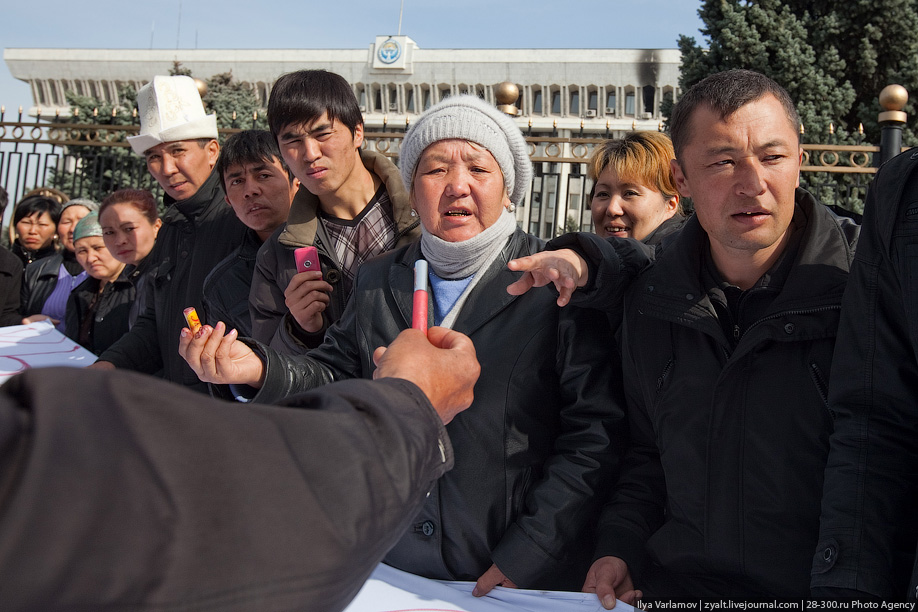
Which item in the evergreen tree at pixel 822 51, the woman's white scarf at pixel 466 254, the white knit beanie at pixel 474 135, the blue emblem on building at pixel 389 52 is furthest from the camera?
the blue emblem on building at pixel 389 52

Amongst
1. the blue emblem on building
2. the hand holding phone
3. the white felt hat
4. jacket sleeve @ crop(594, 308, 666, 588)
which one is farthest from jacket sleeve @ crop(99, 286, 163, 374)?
the blue emblem on building

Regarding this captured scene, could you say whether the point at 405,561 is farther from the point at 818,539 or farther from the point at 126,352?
the point at 126,352

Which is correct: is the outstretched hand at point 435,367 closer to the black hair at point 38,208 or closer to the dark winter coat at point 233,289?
the dark winter coat at point 233,289

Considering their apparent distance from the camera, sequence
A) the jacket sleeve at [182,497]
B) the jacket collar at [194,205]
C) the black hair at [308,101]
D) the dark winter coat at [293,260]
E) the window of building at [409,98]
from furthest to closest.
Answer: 1. the window of building at [409,98]
2. the jacket collar at [194,205]
3. the black hair at [308,101]
4. the dark winter coat at [293,260]
5. the jacket sleeve at [182,497]

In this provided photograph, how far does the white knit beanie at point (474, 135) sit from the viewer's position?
2.32 metres

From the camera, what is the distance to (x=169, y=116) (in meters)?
4.18

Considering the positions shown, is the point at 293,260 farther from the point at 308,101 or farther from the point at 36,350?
the point at 36,350

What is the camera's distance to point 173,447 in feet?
2.26

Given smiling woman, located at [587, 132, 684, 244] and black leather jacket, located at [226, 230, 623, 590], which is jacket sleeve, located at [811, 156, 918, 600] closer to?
black leather jacket, located at [226, 230, 623, 590]

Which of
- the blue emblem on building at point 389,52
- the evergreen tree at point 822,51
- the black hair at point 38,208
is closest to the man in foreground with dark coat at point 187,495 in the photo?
the black hair at point 38,208

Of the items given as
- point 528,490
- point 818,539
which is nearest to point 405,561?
point 528,490

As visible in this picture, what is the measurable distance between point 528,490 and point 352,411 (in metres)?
1.22

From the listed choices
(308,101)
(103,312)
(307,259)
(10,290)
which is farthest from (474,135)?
(10,290)

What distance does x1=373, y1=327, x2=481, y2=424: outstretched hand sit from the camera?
3.91ft
